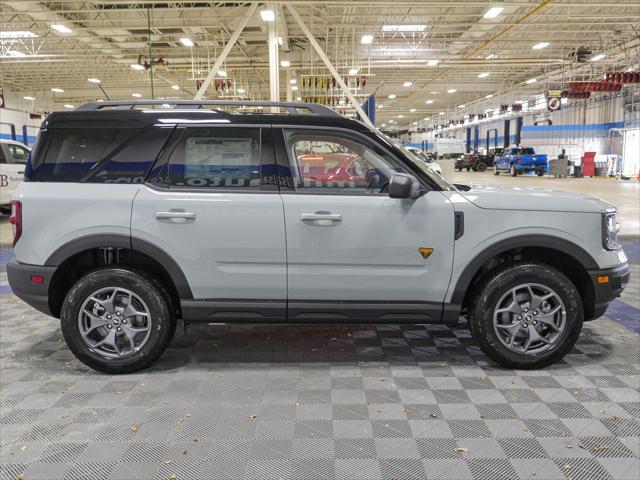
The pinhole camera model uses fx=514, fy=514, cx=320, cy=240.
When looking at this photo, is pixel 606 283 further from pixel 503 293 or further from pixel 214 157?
pixel 214 157

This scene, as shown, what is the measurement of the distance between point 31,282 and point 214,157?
1527 mm

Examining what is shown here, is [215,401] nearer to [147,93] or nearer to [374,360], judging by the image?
[374,360]

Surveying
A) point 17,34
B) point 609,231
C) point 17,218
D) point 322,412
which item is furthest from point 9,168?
point 609,231

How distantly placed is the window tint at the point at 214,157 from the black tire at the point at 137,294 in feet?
2.51

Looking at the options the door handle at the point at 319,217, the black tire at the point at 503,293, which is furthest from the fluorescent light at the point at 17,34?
the black tire at the point at 503,293

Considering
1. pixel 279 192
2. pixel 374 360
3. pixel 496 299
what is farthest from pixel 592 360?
pixel 279 192

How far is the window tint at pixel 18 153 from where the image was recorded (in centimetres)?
1191

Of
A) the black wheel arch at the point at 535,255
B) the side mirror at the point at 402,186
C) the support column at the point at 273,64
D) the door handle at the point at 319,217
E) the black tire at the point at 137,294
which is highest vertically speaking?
the support column at the point at 273,64

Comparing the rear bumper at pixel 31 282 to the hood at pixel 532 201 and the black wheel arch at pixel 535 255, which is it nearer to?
the black wheel arch at pixel 535 255

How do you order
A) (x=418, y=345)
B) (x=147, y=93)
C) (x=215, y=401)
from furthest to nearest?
(x=147, y=93) < (x=418, y=345) < (x=215, y=401)

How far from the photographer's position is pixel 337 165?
359 centimetres

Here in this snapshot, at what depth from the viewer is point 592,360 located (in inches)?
150

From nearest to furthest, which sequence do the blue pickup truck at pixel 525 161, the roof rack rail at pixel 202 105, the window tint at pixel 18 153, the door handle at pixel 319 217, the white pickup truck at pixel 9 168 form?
the door handle at pixel 319 217 < the roof rack rail at pixel 202 105 < the white pickup truck at pixel 9 168 < the window tint at pixel 18 153 < the blue pickup truck at pixel 525 161

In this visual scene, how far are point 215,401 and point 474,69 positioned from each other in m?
27.4
